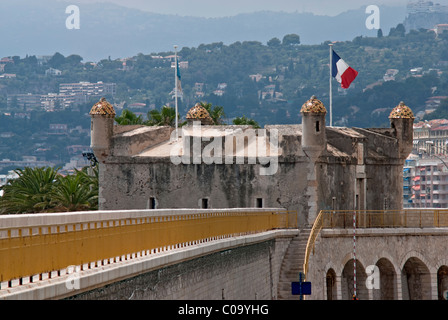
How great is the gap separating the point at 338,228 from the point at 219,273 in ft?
58.4

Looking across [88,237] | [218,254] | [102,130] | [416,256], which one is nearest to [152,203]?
[102,130]

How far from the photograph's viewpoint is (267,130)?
5491cm

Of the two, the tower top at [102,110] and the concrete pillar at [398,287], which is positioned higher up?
the tower top at [102,110]

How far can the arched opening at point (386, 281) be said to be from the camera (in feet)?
188

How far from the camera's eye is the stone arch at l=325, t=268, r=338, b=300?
54.4m

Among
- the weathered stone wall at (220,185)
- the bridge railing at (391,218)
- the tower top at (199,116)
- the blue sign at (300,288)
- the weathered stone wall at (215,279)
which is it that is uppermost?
the tower top at (199,116)

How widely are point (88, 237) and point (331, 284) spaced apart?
31.1 metres

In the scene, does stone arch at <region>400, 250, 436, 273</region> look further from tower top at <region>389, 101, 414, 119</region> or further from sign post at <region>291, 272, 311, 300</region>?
sign post at <region>291, 272, 311, 300</region>

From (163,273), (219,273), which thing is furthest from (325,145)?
(163,273)

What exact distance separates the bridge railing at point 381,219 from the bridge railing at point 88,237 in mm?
Result: 14829

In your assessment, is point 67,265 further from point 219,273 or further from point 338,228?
point 338,228

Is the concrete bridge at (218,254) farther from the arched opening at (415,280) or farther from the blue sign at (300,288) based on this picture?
the blue sign at (300,288)

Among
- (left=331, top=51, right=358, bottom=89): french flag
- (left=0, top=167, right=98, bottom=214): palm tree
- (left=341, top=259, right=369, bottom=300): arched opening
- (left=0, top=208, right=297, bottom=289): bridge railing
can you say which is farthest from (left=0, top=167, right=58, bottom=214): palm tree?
(left=0, top=208, right=297, bottom=289): bridge railing

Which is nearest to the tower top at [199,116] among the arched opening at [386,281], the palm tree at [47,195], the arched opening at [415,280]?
the palm tree at [47,195]
